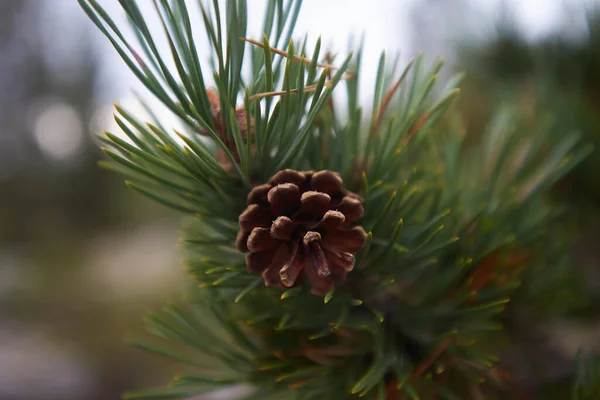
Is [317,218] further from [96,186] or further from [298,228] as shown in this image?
[96,186]

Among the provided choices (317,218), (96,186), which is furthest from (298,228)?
(96,186)

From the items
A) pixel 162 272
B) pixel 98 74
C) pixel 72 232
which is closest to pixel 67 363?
pixel 162 272
